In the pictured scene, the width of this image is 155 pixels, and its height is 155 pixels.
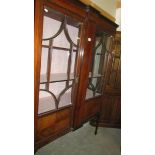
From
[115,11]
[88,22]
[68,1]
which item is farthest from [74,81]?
[115,11]

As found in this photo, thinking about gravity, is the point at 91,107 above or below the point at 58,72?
below

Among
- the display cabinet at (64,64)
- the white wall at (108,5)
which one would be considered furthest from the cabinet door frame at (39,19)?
the white wall at (108,5)

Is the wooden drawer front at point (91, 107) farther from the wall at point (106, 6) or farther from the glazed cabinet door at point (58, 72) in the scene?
the wall at point (106, 6)

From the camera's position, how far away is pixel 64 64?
1.68 m

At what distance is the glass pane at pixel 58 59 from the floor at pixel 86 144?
832mm

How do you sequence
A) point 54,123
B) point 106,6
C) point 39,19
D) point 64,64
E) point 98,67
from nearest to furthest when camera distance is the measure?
point 39,19 < point 54,123 < point 64,64 < point 98,67 < point 106,6

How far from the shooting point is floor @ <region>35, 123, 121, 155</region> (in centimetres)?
194

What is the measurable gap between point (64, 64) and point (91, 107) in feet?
2.34

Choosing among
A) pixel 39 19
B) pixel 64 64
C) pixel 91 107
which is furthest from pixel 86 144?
pixel 39 19

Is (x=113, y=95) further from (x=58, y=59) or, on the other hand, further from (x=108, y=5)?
(x=108, y=5)

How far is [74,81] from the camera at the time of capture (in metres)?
1.56

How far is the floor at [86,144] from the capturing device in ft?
6.35

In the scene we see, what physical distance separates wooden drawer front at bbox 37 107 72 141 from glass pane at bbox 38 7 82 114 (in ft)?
0.23
